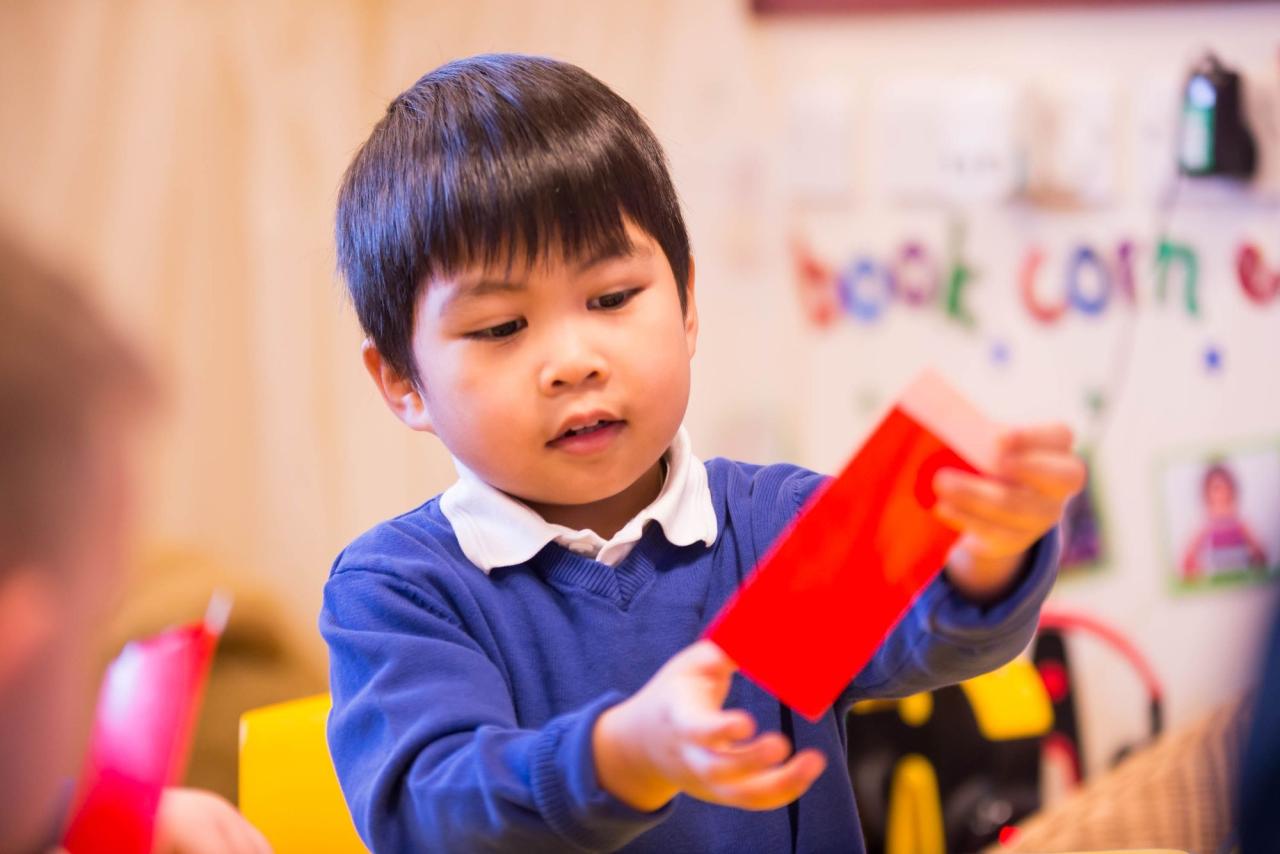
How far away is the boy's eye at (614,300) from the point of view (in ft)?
2.30

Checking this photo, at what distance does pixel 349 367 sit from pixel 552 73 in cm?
103

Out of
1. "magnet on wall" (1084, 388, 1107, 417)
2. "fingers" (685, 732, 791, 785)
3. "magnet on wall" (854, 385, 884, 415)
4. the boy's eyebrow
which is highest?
the boy's eyebrow

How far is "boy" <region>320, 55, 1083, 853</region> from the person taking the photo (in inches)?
25.0

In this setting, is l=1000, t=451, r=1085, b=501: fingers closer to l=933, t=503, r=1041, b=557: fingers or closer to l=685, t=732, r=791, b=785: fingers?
l=933, t=503, r=1041, b=557: fingers

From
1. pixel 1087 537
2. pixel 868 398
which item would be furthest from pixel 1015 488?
pixel 1087 537

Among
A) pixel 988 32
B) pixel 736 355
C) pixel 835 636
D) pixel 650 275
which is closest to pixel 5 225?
pixel 835 636

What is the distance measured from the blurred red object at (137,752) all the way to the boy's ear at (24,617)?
110mm

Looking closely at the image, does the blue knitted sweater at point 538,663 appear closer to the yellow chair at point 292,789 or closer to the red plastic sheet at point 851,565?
the red plastic sheet at point 851,565

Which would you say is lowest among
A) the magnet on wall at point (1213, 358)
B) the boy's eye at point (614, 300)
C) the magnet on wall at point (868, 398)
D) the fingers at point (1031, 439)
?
the magnet on wall at point (868, 398)

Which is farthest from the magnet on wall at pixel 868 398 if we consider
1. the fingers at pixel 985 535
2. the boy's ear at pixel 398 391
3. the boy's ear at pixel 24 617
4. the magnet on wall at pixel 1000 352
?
the boy's ear at pixel 24 617

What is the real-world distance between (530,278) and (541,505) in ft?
0.50

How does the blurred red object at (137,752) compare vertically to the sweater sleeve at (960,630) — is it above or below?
above

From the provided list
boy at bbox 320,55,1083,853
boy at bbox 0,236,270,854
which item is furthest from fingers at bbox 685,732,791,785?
boy at bbox 0,236,270,854

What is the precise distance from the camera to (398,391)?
30.9 inches
